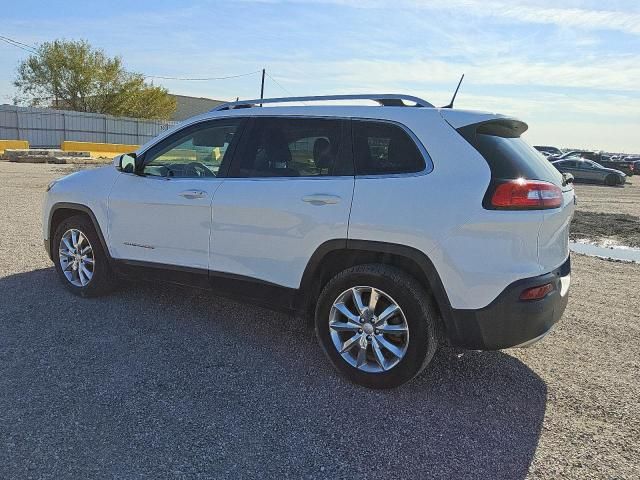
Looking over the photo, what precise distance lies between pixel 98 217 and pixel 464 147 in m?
3.39

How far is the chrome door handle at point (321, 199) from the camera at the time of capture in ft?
12.0

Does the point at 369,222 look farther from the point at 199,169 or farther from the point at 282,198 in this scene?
the point at 199,169

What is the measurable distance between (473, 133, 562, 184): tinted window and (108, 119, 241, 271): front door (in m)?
1.97

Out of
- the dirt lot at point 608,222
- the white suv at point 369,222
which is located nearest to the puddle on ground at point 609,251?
the dirt lot at point 608,222

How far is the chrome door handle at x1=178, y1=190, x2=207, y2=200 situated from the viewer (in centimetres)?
428

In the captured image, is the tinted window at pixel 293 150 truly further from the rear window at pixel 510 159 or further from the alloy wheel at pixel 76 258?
the alloy wheel at pixel 76 258

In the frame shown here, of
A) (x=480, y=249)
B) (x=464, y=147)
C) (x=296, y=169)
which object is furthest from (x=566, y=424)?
(x=296, y=169)

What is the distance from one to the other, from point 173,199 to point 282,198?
1.11 meters

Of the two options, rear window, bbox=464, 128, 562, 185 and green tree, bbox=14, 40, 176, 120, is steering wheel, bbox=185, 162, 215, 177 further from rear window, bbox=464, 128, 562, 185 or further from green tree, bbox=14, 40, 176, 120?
green tree, bbox=14, 40, 176, 120

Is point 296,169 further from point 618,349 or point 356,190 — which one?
point 618,349

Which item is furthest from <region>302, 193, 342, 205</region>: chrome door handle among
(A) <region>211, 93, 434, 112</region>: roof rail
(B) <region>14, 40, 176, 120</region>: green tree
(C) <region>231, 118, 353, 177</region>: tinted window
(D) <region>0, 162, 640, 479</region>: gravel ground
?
(B) <region>14, 40, 176, 120</region>: green tree

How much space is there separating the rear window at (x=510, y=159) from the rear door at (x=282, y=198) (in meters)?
0.89

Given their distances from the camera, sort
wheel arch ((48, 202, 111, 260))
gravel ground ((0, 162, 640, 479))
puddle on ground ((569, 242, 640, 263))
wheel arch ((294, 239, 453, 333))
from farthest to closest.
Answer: puddle on ground ((569, 242, 640, 263)) → wheel arch ((48, 202, 111, 260)) → wheel arch ((294, 239, 453, 333)) → gravel ground ((0, 162, 640, 479))

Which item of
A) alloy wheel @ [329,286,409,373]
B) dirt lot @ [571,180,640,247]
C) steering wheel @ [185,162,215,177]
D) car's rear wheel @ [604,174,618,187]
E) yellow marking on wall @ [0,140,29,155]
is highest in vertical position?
steering wheel @ [185,162,215,177]
